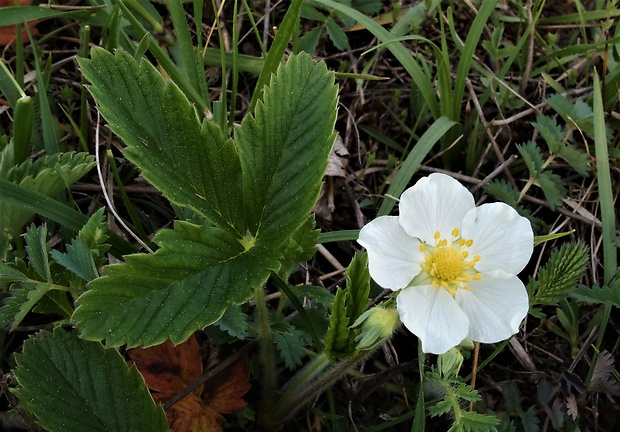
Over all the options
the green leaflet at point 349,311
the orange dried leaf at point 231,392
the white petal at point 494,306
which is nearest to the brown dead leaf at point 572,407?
Result: the white petal at point 494,306

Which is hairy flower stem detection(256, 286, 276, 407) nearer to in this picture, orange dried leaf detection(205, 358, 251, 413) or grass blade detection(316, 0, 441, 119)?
orange dried leaf detection(205, 358, 251, 413)

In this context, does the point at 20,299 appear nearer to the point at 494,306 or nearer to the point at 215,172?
the point at 215,172

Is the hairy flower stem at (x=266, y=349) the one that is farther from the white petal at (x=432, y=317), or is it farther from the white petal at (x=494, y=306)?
the white petal at (x=494, y=306)

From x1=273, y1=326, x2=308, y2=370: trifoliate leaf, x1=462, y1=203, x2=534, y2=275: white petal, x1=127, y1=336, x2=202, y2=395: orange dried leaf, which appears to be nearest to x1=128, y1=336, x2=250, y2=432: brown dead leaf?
x1=127, y1=336, x2=202, y2=395: orange dried leaf

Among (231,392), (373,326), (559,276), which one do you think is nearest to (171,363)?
(231,392)

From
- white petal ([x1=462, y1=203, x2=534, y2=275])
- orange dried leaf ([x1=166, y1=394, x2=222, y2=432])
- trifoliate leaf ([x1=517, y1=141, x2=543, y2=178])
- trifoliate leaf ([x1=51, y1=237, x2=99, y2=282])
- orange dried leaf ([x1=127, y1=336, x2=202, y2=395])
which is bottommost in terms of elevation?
orange dried leaf ([x1=166, y1=394, x2=222, y2=432])

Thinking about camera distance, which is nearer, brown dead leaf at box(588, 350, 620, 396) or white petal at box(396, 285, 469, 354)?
white petal at box(396, 285, 469, 354)
